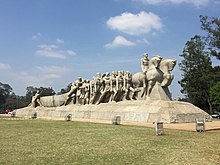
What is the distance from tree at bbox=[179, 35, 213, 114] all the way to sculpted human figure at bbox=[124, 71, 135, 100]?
2270 centimetres

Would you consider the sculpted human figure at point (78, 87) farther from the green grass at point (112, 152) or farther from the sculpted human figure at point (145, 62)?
the green grass at point (112, 152)

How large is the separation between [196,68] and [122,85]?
24.3 meters

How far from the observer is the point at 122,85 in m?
23.8

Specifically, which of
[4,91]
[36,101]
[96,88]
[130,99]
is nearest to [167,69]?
[130,99]

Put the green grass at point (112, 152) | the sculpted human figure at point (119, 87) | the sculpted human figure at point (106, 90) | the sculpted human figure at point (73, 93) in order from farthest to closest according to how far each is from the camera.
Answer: the sculpted human figure at point (73, 93) < the sculpted human figure at point (106, 90) < the sculpted human figure at point (119, 87) < the green grass at point (112, 152)

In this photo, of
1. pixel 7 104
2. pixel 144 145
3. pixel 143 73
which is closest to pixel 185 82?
pixel 143 73

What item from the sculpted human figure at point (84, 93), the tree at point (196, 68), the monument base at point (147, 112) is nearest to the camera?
the monument base at point (147, 112)

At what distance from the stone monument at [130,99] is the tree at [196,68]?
22.2 meters

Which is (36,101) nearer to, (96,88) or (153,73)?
(96,88)

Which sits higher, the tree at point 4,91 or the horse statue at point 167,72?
the tree at point 4,91

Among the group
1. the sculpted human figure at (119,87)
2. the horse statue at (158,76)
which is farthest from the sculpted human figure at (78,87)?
the horse statue at (158,76)

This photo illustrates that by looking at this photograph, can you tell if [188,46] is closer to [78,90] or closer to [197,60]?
[197,60]

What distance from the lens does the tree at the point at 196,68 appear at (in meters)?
43.8

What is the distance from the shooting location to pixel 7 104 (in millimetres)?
78625
